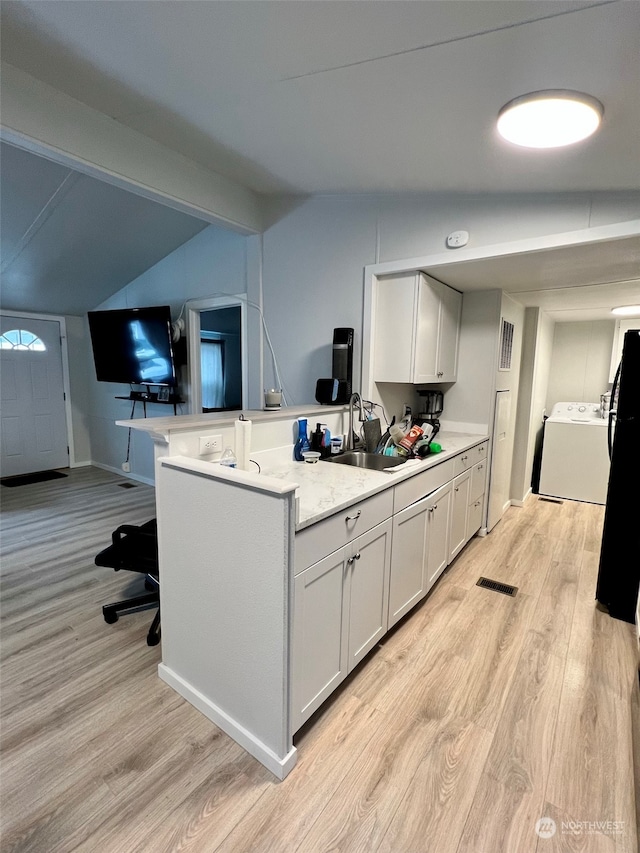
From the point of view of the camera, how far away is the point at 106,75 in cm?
178

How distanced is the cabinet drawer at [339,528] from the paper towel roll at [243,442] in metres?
0.52

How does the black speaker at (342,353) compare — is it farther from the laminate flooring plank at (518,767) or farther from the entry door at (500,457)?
the laminate flooring plank at (518,767)

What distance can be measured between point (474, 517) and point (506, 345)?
4.94ft

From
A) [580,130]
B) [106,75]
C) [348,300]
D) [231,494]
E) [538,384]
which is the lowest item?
[231,494]

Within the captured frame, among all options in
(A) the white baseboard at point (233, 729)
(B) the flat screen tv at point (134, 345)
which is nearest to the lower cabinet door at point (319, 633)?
(A) the white baseboard at point (233, 729)

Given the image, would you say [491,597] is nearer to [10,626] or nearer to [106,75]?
[10,626]

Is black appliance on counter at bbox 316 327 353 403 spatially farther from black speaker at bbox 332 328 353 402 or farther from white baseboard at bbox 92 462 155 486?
white baseboard at bbox 92 462 155 486

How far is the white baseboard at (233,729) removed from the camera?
1.43 m

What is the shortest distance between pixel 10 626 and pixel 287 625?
189 centimetres

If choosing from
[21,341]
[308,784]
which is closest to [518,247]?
[308,784]

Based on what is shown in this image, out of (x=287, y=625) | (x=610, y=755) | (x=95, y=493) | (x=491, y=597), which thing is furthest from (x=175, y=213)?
(x=610, y=755)

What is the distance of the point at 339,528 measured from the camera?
1586 millimetres

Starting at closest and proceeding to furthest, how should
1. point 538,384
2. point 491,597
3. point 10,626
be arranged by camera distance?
point 10,626 → point 491,597 → point 538,384

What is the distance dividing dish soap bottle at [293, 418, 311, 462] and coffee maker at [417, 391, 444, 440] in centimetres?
139
